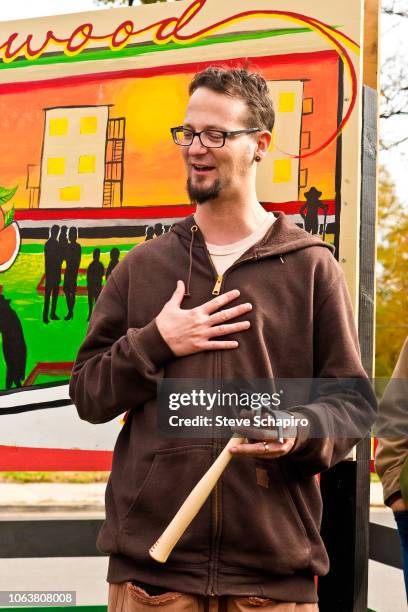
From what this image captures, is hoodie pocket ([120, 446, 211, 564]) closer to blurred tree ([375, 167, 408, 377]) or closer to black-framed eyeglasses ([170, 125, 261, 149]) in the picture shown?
black-framed eyeglasses ([170, 125, 261, 149])

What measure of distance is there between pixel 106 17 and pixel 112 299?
1410 millimetres

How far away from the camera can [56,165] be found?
3365 millimetres

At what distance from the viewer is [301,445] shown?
6.82ft

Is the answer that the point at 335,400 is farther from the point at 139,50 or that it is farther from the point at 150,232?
the point at 139,50

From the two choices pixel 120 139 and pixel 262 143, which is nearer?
pixel 262 143

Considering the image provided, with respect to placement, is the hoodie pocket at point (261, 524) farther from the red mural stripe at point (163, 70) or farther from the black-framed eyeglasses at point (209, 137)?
the red mural stripe at point (163, 70)

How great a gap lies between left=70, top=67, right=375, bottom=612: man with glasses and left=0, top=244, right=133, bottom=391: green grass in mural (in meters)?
0.91

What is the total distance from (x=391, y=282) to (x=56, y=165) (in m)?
2.16

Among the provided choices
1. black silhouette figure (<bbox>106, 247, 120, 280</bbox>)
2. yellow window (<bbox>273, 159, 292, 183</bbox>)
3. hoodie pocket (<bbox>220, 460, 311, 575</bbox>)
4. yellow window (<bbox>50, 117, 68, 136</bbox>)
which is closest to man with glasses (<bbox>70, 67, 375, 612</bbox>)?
hoodie pocket (<bbox>220, 460, 311, 575</bbox>)

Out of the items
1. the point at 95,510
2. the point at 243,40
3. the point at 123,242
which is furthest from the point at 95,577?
the point at 243,40

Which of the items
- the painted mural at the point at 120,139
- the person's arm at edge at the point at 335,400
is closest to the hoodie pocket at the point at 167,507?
the person's arm at edge at the point at 335,400

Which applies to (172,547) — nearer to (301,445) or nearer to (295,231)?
(301,445)

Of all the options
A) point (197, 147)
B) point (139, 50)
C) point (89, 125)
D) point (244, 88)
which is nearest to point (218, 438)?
point (197, 147)

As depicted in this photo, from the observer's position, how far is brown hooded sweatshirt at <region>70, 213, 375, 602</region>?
2.11 metres
